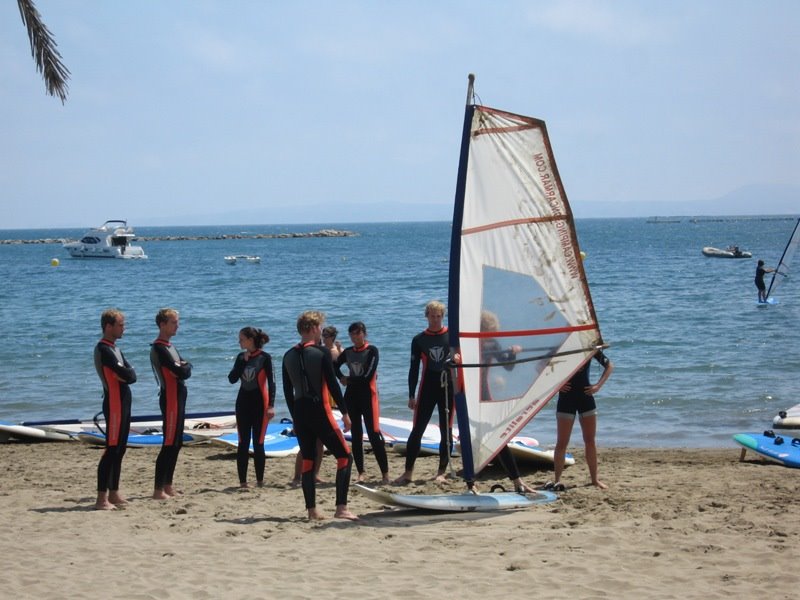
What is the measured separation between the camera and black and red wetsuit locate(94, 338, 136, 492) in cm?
712

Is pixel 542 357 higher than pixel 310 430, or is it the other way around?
pixel 542 357

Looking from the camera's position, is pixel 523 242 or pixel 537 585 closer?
→ pixel 537 585

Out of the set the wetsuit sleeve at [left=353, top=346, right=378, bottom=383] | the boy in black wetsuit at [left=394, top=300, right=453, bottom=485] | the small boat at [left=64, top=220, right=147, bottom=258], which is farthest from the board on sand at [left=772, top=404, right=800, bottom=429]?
the small boat at [left=64, top=220, right=147, bottom=258]

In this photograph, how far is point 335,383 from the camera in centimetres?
669

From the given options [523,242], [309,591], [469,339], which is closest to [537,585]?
[309,591]

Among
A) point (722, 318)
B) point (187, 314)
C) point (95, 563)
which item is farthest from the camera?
point (187, 314)

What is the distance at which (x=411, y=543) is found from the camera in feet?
20.3

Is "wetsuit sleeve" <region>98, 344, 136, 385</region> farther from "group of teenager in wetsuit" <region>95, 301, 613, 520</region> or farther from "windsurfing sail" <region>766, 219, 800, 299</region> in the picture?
"windsurfing sail" <region>766, 219, 800, 299</region>

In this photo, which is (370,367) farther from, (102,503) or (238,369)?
(102,503)

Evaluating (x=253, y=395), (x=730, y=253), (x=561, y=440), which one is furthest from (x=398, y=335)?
(x=730, y=253)

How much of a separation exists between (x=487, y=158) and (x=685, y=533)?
2.84 m

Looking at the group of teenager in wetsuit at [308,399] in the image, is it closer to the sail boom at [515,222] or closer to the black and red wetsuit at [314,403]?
the black and red wetsuit at [314,403]

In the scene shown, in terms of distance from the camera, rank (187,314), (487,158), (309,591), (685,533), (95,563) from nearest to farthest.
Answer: (309,591) → (95,563) → (685,533) → (487,158) → (187,314)

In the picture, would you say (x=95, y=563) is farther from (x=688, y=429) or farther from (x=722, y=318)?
(x=722, y=318)
